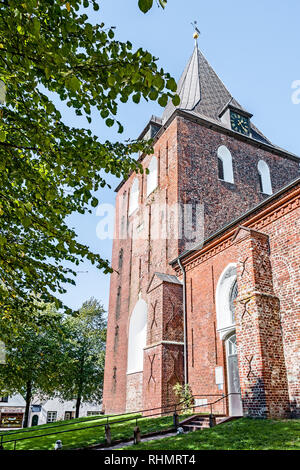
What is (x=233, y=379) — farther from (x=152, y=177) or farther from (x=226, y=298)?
(x=152, y=177)

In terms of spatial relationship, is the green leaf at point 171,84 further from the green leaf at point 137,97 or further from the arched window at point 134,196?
the arched window at point 134,196

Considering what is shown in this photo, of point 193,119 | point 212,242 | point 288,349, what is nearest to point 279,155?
point 193,119

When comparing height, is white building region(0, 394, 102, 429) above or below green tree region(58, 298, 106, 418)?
below

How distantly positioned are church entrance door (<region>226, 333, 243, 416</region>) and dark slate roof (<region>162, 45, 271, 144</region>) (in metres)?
14.5

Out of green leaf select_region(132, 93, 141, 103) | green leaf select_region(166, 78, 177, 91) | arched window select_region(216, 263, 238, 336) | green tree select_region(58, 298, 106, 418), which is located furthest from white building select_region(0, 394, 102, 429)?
green leaf select_region(166, 78, 177, 91)

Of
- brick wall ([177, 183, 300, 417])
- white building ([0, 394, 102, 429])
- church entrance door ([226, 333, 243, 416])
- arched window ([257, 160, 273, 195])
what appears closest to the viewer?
brick wall ([177, 183, 300, 417])

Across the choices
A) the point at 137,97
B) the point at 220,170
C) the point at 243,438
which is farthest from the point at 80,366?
the point at 137,97

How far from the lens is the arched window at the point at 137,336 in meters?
19.7

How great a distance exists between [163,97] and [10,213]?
3534mm

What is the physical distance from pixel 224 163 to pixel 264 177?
3062 millimetres

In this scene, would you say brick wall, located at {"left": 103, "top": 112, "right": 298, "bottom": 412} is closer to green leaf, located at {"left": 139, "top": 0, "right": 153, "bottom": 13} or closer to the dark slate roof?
the dark slate roof

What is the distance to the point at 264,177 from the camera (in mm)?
22938

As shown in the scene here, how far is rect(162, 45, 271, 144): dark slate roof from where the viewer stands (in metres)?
23.5

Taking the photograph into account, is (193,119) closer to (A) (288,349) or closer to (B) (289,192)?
(B) (289,192)
